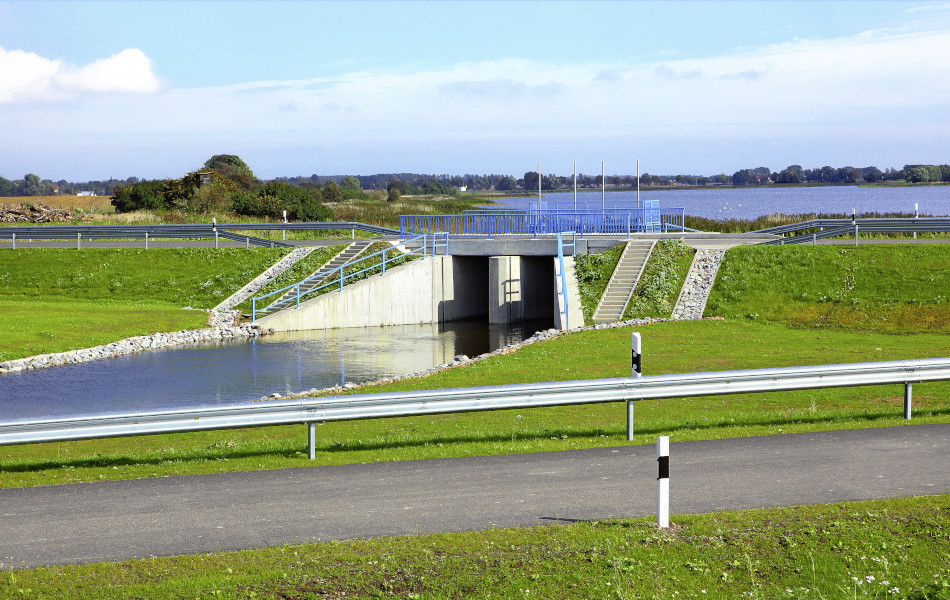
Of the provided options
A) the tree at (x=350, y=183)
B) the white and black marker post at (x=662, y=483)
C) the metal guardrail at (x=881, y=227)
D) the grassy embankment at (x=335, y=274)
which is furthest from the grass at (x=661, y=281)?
the tree at (x=350, y=183)

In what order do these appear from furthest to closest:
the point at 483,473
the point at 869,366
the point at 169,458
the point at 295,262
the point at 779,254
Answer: the point at 295,262 < the point at 779,254 < the point at 869,366 < the point at 169,458 < the point at 483,473

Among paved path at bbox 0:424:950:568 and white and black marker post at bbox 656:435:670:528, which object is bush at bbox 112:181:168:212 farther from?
white and black marker post at bbox 656:435:670:528

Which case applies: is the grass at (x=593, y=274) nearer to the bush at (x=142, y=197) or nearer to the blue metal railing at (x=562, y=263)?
the blue metal railing at (x=562, y=263)

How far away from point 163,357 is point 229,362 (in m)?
2.23

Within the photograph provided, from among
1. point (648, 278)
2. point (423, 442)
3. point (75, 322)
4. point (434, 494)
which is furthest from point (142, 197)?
point (434, 494)

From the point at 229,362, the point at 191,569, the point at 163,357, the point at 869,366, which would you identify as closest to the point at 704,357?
the point at 869,366

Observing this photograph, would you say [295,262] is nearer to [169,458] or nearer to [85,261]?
[85,261]

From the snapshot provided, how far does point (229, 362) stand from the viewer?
25.5m

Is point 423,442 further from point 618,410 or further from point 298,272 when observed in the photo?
point 298,272

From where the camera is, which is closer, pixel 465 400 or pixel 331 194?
pixel 465 400

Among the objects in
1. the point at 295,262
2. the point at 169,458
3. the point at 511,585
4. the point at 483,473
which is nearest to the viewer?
the point at 511,585

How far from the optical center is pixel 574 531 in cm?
772

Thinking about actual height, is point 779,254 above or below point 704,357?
above

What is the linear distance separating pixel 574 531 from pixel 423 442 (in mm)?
4490
